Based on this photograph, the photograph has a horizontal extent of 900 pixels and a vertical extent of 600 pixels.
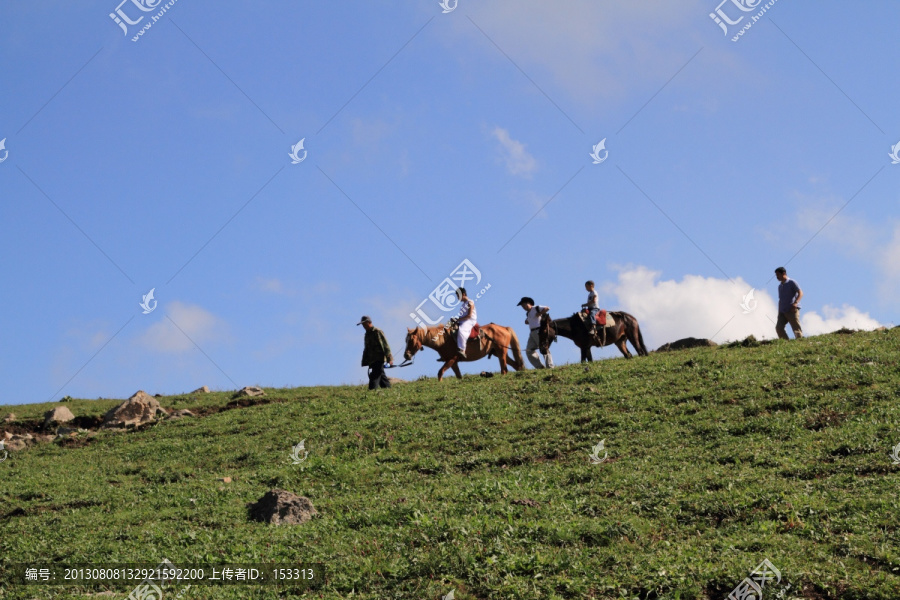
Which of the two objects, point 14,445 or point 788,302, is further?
point 788,302

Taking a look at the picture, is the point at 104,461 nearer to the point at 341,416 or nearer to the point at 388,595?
the point at 341,416

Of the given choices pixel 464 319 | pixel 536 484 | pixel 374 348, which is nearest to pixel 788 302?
pixel 464 319

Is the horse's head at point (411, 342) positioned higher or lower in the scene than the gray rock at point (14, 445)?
higher

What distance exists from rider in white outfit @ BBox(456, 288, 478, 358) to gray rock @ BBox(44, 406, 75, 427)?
15.2 meters

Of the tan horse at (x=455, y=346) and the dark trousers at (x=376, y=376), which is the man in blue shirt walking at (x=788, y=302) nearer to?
the tan horse at (x=455, y=346)

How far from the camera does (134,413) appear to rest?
90.1 ft

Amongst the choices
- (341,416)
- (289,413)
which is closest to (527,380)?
(341,416)

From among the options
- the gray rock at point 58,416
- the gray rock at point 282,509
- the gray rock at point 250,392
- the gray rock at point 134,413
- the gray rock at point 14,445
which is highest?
the gray rock at point 250,392

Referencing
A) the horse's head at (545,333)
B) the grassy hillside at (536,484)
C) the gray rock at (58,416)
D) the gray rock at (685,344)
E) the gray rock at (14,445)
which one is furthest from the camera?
the gray rock at (685,344)

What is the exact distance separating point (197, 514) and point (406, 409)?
8.46m

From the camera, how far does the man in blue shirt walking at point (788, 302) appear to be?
2708 centimetres

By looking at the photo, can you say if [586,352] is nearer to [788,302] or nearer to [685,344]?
[685,344]

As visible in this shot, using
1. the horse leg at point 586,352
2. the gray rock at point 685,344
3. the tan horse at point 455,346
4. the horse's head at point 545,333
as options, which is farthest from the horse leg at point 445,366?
the gray rock at point 685,344

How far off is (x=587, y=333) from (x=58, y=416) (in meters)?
20.6
